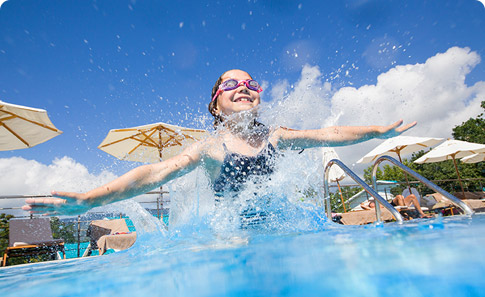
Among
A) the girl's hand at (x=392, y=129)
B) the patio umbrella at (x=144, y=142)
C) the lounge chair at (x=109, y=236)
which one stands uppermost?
the patio umbrella at (x=144, y=142)

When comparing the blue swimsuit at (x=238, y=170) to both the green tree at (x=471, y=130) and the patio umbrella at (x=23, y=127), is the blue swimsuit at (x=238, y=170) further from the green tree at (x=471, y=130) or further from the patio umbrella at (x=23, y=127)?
the green tree at (x=471, y=130)

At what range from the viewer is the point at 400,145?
1071cm

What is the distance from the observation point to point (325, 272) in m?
1.10

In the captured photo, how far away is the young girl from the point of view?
6.23 ft

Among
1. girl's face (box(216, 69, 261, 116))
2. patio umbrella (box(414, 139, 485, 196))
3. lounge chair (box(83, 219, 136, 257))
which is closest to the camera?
girl's face (box(216, 69, 261, 116))

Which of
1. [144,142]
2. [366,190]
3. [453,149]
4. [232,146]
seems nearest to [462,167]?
[453,149]

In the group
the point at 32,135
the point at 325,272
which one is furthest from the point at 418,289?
→ the point at 32,135

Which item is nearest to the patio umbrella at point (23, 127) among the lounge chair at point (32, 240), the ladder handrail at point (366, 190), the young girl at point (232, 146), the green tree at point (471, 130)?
the lounge chair at point (32, 240)

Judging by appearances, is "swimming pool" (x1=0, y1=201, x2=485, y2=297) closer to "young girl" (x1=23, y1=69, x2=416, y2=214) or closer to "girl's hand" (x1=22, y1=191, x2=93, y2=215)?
"girl's hand" (x1=22, y1=191, x2=93, y2=215)

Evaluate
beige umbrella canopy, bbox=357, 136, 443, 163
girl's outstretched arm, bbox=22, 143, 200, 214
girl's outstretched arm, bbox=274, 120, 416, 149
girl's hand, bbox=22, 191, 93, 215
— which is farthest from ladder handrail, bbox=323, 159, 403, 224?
beige umbrella canopy, bbox=357, 136, 443, 163

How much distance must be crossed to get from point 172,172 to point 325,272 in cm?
143

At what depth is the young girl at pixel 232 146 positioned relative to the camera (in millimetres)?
1898

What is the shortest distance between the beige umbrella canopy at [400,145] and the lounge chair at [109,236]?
31.9 feet

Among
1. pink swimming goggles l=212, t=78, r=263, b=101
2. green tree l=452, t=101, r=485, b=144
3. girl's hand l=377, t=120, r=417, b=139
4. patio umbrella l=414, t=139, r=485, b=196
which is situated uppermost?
green tree l=452, t=101, r=485, b=144
